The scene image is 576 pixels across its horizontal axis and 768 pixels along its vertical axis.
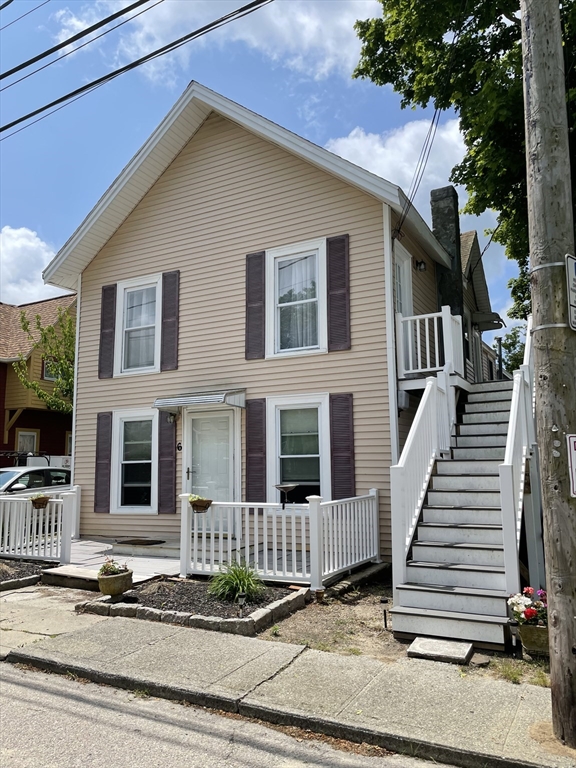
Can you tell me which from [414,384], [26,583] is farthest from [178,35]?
[26,583]

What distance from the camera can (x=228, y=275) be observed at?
10.4m

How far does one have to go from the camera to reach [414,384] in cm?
879

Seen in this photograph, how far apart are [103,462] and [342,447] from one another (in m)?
4.94

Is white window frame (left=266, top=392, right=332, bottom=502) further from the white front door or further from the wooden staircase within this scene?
the wooden staircase

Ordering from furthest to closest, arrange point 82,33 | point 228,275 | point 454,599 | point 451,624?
point 228,275 → point 82,33 → point 454,599 → point 451,624

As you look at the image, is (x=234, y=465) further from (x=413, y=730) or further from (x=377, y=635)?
(x=413, y=730)

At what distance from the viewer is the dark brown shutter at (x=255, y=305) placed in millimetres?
9922

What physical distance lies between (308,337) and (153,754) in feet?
22.8

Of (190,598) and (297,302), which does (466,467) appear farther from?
(297,302)

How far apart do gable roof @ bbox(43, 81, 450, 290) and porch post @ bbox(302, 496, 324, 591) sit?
15.5ft

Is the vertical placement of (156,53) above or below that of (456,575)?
above

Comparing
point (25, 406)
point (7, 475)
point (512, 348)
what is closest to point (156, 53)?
point (7, 475)

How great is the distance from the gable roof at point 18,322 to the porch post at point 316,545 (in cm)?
1437

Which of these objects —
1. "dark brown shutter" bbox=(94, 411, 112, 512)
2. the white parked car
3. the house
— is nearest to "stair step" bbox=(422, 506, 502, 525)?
the house
